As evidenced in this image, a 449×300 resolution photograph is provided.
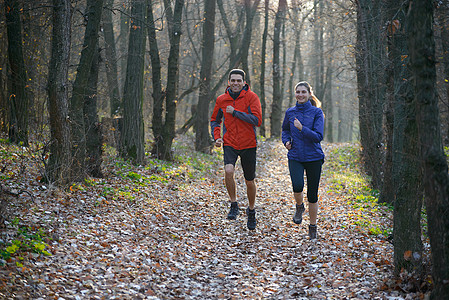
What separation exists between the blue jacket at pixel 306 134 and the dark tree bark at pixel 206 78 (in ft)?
30.0

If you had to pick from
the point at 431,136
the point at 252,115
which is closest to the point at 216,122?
the point at 252,115

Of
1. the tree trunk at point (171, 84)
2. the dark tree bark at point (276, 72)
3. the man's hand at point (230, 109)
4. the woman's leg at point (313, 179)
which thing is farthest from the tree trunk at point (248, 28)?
the woman's leg at point (313, 179)

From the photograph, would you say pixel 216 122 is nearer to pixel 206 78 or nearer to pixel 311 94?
pixel 311 94

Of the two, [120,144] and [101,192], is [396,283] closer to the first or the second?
[101,192]

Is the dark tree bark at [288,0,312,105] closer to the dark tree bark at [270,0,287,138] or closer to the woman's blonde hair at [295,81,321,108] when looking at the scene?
the dark tree bark at [270,0,287,138]

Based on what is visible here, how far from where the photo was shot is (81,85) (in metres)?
7.89

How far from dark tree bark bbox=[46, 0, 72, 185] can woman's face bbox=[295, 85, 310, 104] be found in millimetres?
4188

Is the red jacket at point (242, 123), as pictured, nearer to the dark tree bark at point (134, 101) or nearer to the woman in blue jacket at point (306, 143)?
the woman in blue jacket at point (306, 143)

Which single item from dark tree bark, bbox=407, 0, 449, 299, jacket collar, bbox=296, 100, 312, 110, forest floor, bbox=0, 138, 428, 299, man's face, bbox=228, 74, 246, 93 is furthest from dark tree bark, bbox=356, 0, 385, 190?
dark tree bark, bbox=407, 0, 449, 299

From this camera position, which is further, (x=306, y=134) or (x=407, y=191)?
(x=306, y=134)

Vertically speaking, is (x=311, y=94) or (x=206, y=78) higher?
(x=206, y=78)

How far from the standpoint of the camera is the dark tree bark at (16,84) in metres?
9.84

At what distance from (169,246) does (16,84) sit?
6.69m

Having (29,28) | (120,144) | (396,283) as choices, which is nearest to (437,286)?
(396,283)
